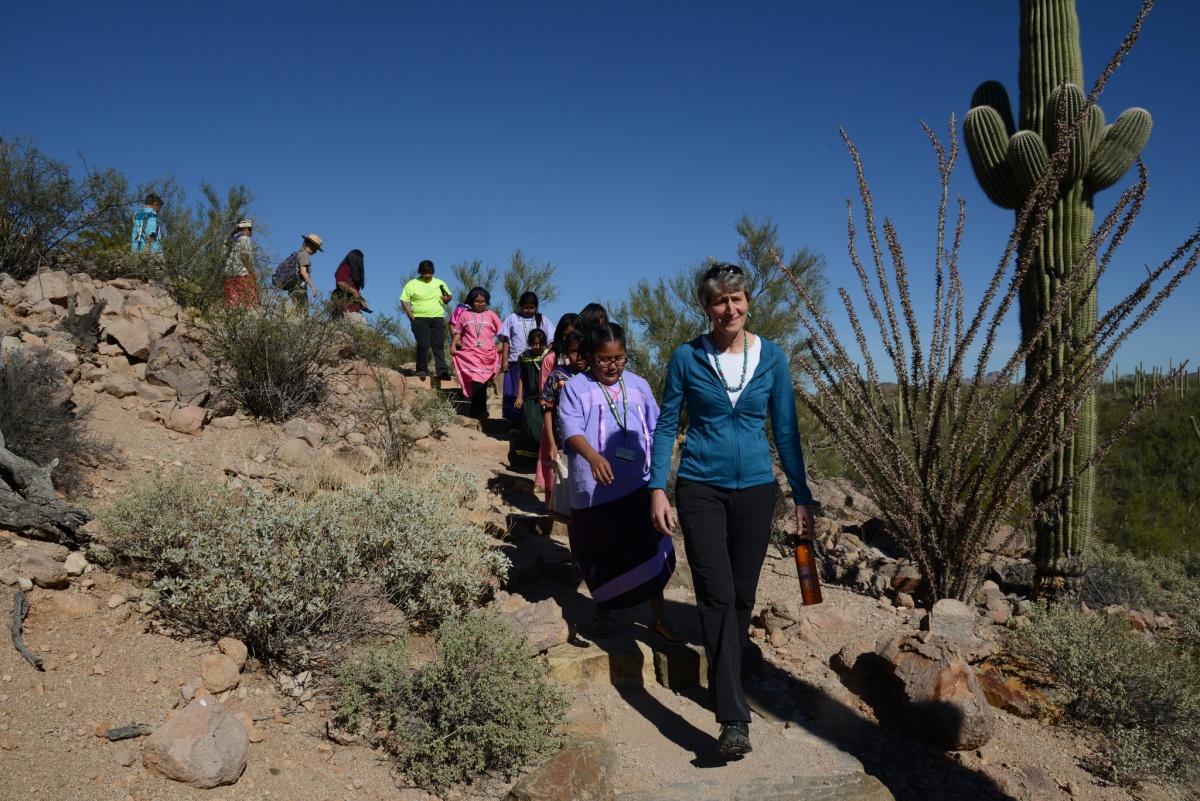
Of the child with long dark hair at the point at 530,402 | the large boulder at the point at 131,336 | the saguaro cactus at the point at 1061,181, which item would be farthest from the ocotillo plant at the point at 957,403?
the large boulder at the point at 131,336

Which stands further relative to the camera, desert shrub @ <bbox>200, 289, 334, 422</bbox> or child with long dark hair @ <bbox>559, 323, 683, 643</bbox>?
desert shrub @ <bbox>200, 289, 334, 422</bbox>

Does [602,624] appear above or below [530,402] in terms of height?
below

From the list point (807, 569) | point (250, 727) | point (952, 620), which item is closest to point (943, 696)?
point (952, 620)

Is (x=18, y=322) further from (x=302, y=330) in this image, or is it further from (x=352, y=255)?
(x=352, y=255)

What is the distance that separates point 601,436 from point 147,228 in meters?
8.34

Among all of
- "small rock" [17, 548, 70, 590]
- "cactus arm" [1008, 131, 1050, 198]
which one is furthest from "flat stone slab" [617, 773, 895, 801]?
"cactus arm" [1008, 131, 1050, 198]

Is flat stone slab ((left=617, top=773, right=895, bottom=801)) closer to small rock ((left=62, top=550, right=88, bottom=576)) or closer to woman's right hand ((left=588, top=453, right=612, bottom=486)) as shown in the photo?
woman's right hand ((left=588, top=453, right=612, bottom=486))

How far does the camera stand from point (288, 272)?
991 cm

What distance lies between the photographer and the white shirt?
3328mm

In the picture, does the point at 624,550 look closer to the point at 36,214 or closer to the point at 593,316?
the point at 593,316

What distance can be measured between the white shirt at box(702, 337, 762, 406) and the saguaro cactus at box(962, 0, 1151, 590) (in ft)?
10.2

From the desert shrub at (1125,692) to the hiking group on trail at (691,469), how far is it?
1.69m

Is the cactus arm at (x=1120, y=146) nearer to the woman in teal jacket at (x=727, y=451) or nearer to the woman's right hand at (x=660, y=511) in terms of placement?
the woman in teal jacket at (x=727, y=451)

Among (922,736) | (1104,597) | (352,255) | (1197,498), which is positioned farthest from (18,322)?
(1197,498)
